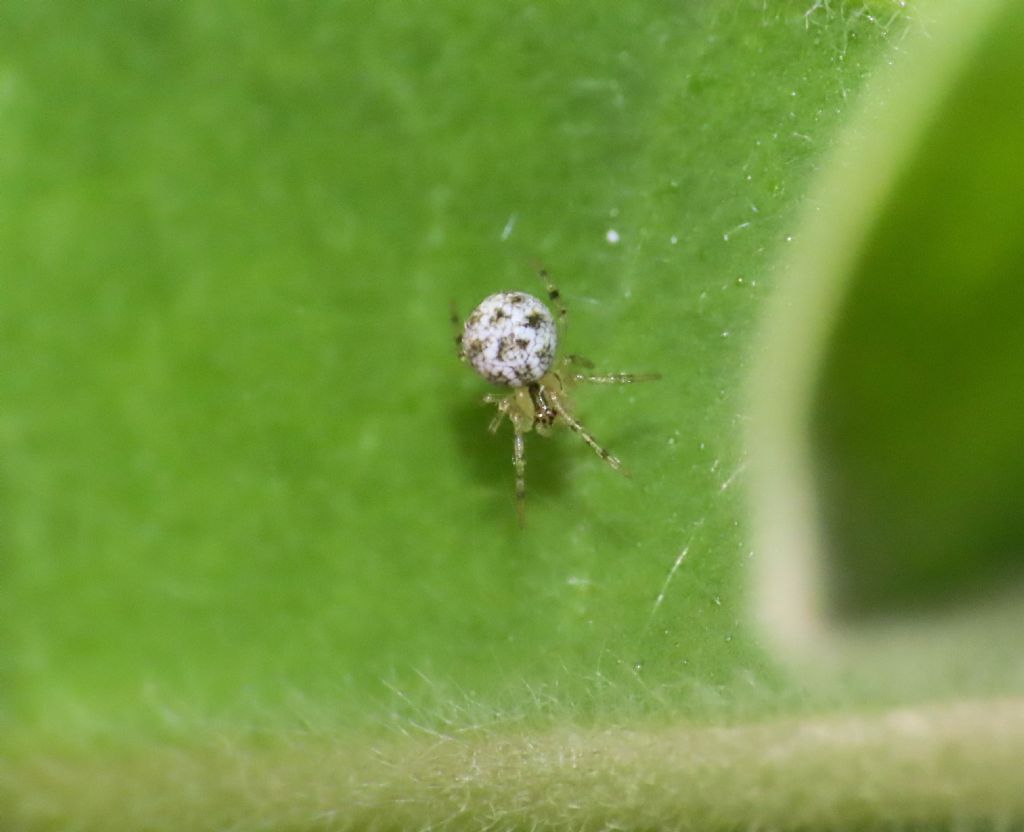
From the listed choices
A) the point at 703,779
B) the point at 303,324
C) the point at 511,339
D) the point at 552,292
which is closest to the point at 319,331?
the point at 303,324

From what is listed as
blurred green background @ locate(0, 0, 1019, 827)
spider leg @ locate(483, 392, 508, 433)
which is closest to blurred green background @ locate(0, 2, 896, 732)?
blurred green background @ locate(0, 0, 1019, 827)

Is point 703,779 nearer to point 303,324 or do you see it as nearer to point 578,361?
point 578,361

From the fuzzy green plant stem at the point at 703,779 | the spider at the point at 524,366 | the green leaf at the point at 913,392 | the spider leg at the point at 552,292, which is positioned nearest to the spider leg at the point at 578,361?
the spider at the point at 524,366

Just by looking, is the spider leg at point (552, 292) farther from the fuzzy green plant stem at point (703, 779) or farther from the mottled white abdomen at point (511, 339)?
the fuzzy green plant stem at point (703, 779)

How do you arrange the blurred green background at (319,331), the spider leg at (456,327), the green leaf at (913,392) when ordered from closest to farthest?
the green leaf at (913,392)
the blurred green background at (319,331)
the spider leg at (456,327)

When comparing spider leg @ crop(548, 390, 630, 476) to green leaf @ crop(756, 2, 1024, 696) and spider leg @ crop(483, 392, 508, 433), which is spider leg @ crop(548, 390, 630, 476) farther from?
green leaf @ crop(756, 2, 1024, 696)
